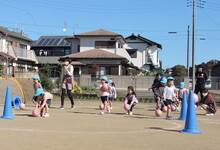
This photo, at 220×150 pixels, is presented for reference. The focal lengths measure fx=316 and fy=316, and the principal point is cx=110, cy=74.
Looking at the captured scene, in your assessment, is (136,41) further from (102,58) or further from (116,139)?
(116,139)

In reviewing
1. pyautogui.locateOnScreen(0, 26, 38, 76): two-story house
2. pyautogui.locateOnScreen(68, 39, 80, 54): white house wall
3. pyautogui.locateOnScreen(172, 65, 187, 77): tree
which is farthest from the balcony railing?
pyautogui.locateOnScreen(172, 65, 187, 77): tree

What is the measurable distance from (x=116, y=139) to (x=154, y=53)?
5861cm

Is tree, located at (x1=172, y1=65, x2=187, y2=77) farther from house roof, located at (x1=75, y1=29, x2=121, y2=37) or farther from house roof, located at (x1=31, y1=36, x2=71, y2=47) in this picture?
house roof, located at (x1=75, y1=29, x2=121, y2=37)

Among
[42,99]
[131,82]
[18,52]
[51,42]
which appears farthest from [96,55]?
[42,99]

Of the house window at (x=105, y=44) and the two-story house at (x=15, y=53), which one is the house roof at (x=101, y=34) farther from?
the two-story house at (x=15, y=53)

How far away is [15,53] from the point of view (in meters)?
37.2

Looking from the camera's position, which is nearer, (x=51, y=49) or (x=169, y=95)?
(x=169, y=95)

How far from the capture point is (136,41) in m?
57.2

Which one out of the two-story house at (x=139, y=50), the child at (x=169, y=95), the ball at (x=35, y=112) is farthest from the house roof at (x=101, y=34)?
the ball at (x=35, y=112)

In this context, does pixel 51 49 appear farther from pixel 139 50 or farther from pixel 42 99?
pixel 42 99

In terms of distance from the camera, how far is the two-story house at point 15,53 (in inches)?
1368

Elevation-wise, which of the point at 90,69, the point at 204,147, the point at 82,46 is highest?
the point at 82,46

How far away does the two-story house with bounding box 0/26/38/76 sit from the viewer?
34750mm

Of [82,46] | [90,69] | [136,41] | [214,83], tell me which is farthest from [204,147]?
[136,41]
